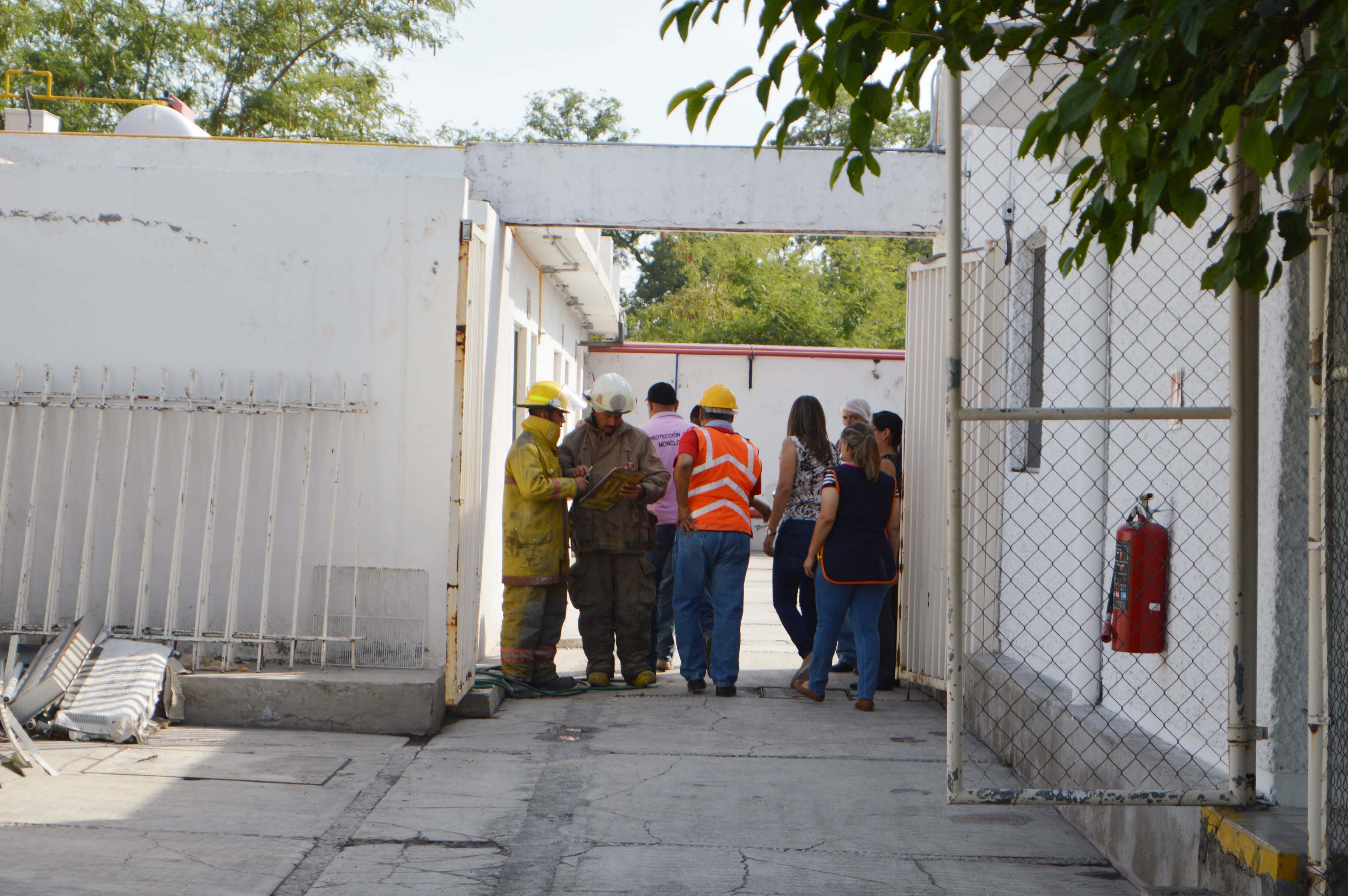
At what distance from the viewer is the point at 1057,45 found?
8.96 ft

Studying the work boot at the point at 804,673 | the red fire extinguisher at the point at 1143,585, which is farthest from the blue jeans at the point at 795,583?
the red fire extinguisher at the point at 1143,585

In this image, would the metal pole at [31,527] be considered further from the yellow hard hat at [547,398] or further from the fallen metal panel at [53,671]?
the yellow hard hat at [547,398]

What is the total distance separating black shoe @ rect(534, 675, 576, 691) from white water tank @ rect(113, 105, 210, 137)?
715cm

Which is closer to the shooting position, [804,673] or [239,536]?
[239,536]

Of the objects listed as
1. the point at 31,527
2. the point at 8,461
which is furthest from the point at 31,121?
the point at 31,527

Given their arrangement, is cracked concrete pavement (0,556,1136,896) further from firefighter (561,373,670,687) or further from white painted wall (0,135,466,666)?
white painted wall (0,135,466,666)

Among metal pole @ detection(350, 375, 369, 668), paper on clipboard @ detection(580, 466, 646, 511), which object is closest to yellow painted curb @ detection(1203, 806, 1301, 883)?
paper on clipboard @ detection(580, 466, 646, 511)

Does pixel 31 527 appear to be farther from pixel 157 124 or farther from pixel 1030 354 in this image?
pixel 157 124

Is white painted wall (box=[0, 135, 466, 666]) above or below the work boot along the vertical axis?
above

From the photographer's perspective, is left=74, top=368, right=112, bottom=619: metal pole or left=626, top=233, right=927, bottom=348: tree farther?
left=626, top=233, right=927, bottom=348: tree

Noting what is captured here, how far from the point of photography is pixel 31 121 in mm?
11852

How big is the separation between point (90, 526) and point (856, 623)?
434 cm

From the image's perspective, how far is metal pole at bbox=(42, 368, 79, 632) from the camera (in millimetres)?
6586

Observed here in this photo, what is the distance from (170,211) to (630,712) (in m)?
3.90
